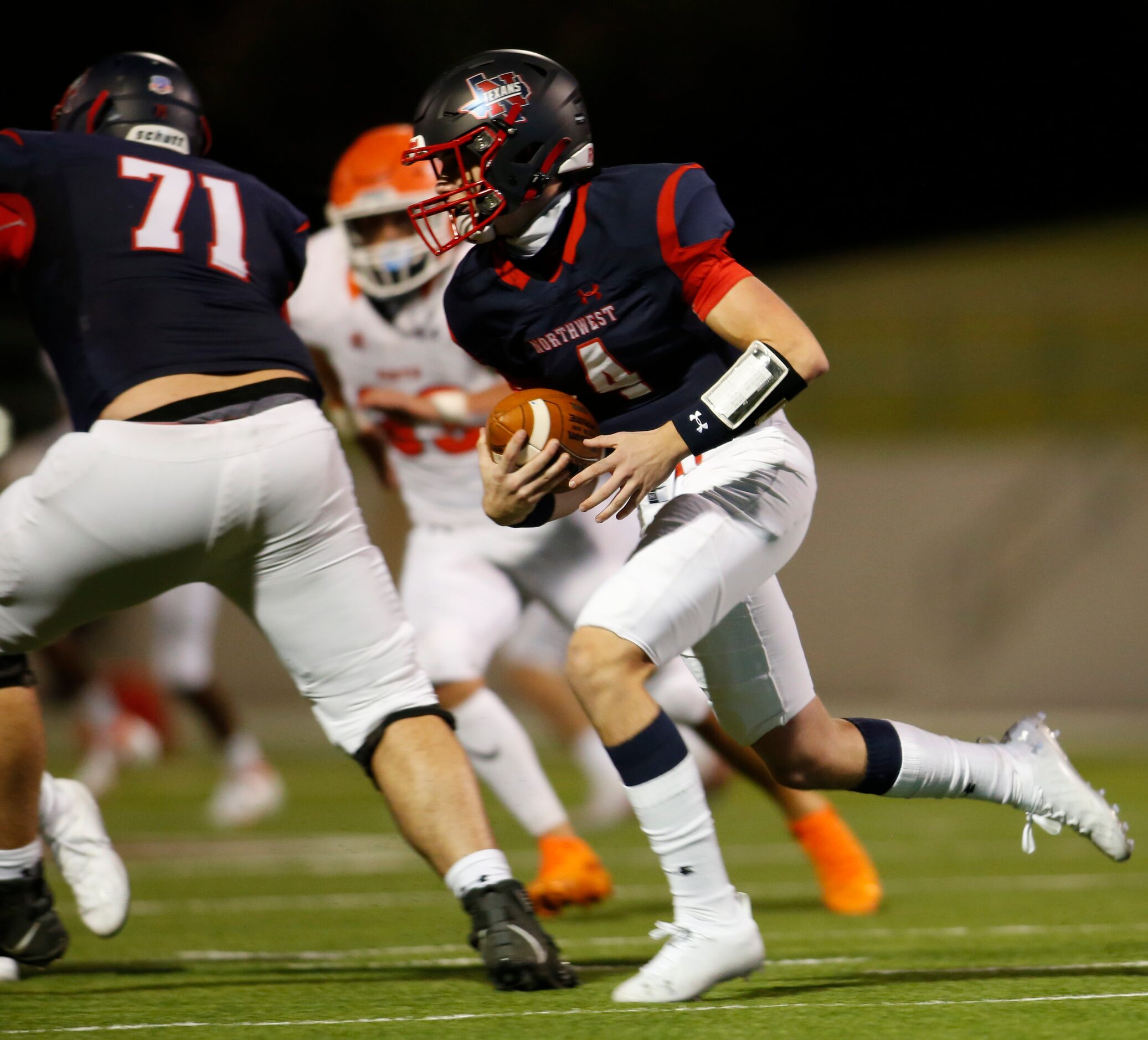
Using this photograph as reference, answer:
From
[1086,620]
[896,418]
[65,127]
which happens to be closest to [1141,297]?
[896,418]

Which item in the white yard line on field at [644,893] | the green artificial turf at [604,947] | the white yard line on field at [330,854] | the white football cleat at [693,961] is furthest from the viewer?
the white yard line on field at [330,854]

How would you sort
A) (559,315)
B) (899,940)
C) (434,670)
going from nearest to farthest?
(559,315) < (899,940) < (434,670)

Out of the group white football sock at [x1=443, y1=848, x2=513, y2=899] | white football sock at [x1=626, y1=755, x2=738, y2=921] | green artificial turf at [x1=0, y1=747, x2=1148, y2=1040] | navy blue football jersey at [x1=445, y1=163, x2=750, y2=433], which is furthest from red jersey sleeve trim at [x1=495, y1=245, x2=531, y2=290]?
green artificial turf at [x1=0, y1=747, x2=1148, y2=1040]

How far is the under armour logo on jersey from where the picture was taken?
2.96 meters

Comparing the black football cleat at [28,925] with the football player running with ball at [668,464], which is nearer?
the football player running with ball at [668,464]

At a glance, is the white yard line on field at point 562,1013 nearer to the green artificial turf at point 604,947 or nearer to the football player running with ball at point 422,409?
the green artificial turf at point 604,947

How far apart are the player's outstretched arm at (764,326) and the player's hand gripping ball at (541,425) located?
11.3 inches

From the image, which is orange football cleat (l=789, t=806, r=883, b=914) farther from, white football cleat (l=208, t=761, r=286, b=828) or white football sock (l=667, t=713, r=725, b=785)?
white football cleat (l=208, t=761, r=286, b=828)

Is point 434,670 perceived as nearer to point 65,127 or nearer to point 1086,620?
point 65,127

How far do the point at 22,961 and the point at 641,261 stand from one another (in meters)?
1.76

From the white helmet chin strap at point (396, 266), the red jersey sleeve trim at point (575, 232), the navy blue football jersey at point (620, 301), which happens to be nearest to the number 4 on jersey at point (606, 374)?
the navy blue football jersey at point (620, 301)

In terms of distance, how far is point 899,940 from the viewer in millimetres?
3744

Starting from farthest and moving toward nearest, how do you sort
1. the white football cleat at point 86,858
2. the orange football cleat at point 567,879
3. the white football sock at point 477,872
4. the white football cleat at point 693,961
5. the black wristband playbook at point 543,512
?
the orange football cleat at point 567,879, the white football cleat at point 86,858, the black wristband playbook at point 543,512, the white football sock at point 477,872, the white football cleat at point 693,961

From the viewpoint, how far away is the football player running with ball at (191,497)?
288 centimetres
